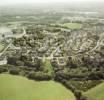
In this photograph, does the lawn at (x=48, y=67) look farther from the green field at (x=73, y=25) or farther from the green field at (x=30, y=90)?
the green field at (x=73, y=25)

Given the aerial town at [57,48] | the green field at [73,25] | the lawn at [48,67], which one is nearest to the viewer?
the aerial town at [57,48]

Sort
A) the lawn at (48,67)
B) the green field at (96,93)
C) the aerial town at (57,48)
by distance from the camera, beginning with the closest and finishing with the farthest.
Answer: the green field at (96,93) → the aerial town at (57,48) → the lawn at (48,67)

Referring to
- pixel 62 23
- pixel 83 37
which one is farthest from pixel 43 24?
pixel 83 37

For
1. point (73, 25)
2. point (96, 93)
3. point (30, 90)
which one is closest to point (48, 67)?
point (30, 90)

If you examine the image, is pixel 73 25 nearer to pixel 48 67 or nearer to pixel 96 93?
pixel 48 67

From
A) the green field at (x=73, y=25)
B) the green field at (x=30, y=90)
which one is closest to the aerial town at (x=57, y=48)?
the green field at (x=73, y=25)

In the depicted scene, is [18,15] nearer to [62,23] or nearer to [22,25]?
[22,25]

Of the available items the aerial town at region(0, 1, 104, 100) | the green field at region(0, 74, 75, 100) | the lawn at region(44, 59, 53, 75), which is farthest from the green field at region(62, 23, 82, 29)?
the green field at region(0, 74, 75, 100)
